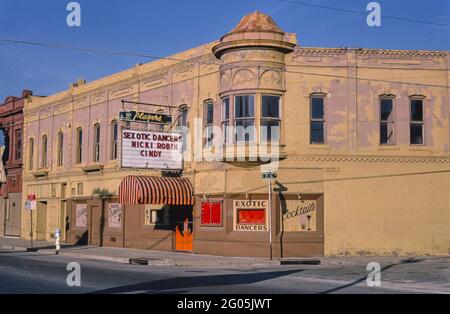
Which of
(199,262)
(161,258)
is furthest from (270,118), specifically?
(161,258)

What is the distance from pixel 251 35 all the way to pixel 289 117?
3.70m

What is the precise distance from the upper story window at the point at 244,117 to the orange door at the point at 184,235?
5266mm

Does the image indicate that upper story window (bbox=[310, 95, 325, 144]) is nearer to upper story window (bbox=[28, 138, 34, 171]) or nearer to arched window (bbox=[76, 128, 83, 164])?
arched window (bbox=[76, 128, 83, 164])

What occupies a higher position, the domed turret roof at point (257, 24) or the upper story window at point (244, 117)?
the domed turret roof at point (257, 24)

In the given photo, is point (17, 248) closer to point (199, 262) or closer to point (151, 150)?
point (151, 150)

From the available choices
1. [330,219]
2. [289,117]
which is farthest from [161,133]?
[330,219]

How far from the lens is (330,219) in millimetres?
26219

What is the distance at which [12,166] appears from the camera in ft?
146

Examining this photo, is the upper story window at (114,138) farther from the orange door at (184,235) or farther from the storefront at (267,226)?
the storefront at (267,226)

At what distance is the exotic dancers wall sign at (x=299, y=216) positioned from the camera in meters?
26.2

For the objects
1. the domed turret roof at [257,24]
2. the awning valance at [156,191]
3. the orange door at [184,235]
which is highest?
the domed turret roof at [257,24]

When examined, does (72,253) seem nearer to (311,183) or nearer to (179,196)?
(179,196)

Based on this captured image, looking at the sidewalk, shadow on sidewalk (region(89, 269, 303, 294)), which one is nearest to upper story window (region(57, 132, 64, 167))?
the sidewalk

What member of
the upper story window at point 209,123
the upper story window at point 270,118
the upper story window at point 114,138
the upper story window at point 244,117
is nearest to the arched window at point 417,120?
the upper story window at point 270,118
